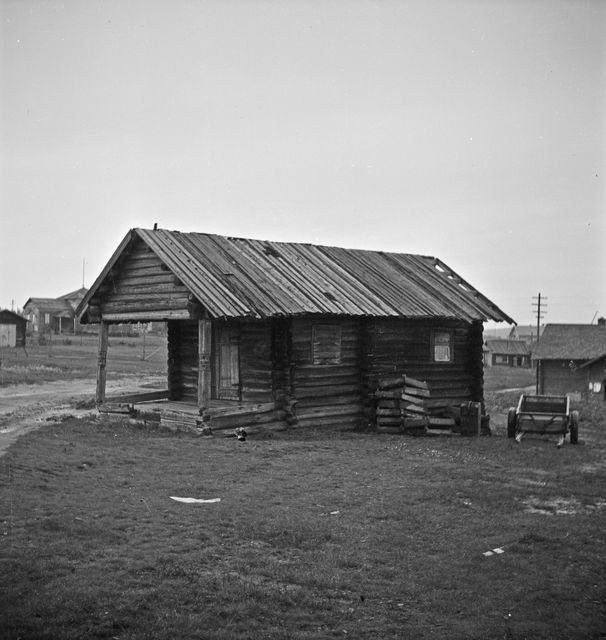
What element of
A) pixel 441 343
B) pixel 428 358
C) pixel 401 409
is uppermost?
pixel 441 343

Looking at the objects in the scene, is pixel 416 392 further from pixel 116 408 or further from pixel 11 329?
pixel 11 329

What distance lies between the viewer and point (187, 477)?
13.5 m

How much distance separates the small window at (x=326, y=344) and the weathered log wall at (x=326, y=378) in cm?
3

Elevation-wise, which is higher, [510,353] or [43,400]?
[43,400]

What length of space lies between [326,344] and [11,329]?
47.7 metres

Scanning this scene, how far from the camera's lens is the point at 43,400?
87.2 feet

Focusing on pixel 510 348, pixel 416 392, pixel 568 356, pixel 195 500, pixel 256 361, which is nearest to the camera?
pixel 195 500

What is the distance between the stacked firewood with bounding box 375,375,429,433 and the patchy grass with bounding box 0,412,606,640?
217 inches

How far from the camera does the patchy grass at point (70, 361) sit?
3722cm

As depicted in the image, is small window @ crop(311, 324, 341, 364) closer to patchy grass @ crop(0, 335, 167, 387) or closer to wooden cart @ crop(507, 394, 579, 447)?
wooden cart @ crop(507, 394, 579, 447)

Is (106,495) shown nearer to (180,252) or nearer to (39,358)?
(180,252)

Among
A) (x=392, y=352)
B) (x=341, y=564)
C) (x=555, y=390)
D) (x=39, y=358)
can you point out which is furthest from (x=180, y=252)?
(x=555, y=390)

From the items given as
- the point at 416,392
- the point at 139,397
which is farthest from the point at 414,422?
the point at 139,397

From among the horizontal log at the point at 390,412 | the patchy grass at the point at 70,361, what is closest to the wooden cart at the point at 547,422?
the horizontal log at the point at 390,412
